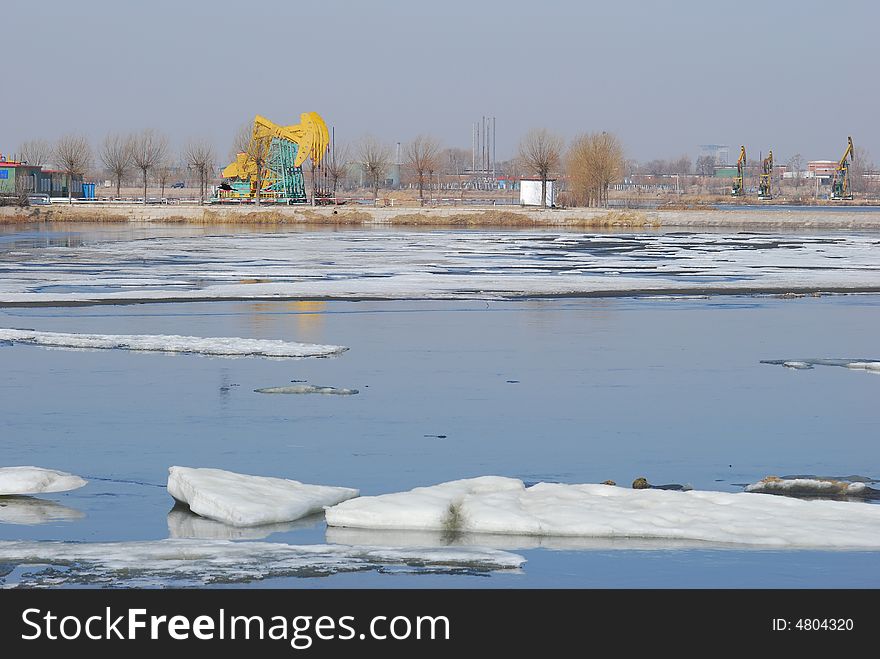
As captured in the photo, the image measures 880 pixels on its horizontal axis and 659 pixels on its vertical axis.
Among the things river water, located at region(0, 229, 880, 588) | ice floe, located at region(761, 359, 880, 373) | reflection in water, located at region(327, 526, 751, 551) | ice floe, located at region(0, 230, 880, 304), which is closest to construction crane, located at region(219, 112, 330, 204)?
ice floe, located at region(0, 230, 880, 304)

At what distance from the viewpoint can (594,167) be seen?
85188mm

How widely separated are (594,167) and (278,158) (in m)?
20.1

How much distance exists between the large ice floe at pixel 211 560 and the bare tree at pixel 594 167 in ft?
259

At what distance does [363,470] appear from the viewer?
9492 mm

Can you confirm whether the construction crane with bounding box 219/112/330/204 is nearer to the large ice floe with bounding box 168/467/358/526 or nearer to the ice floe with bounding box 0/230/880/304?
the ice floe with bounding box 0/230/880/304

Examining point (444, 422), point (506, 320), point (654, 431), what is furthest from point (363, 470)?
point (506, 320)

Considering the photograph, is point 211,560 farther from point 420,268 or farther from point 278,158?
point 278,158

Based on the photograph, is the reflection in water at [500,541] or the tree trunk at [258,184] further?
the tree trunk at [258,184]

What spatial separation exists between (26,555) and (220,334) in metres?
10.4

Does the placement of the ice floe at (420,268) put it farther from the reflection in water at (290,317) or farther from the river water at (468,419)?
the river water at (468,419)

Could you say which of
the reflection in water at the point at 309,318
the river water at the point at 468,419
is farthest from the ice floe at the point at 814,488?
the reflection in water at the point at 309,318

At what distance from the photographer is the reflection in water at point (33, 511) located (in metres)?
8.13

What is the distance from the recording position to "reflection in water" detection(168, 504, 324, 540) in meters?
7.78
